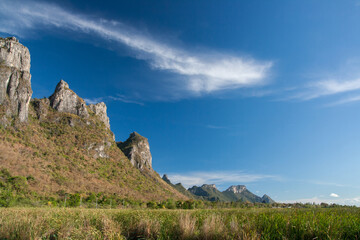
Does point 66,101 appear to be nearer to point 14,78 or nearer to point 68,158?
point 14,78

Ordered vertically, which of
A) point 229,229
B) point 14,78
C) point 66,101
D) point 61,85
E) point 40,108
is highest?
point 61,85

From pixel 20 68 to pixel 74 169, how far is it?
251 ft

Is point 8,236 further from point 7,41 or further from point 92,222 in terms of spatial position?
point 7,41

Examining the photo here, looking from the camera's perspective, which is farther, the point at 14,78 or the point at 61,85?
the point at 61,85

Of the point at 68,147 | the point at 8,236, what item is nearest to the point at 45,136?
the point at 68,147

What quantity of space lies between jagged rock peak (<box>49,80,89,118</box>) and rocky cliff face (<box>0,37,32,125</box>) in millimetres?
28646

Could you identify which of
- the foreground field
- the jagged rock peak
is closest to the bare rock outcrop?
the jagged rock peak

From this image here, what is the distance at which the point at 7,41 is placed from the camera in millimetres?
135875

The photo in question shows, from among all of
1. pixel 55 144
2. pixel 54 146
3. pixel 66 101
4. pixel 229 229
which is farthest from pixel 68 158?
pixel 229 229

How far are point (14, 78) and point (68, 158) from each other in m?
57.7

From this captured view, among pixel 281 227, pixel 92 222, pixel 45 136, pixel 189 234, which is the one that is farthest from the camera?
pixel 45 136

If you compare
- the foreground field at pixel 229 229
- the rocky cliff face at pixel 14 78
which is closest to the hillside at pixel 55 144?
the rocky cliff face at pixel 14 78

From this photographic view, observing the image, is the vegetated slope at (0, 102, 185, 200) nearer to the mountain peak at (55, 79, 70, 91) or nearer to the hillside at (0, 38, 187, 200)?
the hillside at (0, 38, 187, 200)

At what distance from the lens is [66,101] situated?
173m
